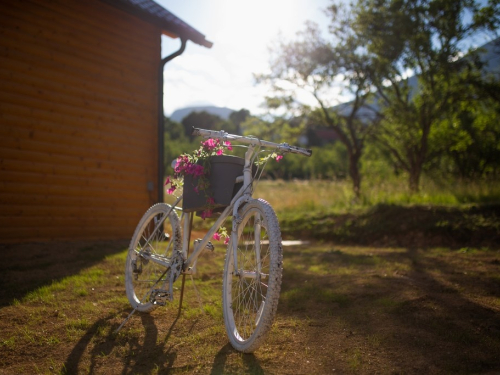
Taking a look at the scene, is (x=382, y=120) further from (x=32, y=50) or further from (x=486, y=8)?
(x=32, y=50)

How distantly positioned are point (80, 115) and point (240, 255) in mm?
5150

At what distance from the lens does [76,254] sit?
5879 mm

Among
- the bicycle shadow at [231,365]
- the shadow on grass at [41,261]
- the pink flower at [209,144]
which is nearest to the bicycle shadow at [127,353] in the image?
the bicycle shadow at [231,365]

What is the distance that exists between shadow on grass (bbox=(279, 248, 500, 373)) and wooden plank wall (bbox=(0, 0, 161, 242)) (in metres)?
3.65

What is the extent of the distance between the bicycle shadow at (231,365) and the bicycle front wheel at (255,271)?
0.08 metres

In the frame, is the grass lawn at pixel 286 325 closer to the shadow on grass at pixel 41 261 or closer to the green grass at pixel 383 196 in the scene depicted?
the shadow on grass at pixel 41 261

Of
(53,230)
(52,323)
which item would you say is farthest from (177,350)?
(53,230)

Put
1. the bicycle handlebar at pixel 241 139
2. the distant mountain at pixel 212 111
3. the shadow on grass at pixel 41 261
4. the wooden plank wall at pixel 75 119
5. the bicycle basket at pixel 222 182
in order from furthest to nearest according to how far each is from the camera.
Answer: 1. the wooden plank wall at pixel 75 119
2. the distant mountain at pixel 212 111
3. the shadow on grass at pixel 41 261
4. the bicycle basket at pixel 222 182
5. the bicycle handlebar at pixel 241 139

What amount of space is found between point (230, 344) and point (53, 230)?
4639 millimetres

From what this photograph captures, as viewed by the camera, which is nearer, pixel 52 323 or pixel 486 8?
pixel 52 323

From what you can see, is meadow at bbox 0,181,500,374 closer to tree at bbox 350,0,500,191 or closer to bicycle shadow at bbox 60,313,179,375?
bicycle shadow at bbox 60,313,179,375

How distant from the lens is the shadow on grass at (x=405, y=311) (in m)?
2.71

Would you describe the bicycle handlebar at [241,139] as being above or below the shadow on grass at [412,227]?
above

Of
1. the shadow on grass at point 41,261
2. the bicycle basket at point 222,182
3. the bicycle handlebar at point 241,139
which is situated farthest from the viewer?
the shadow on grass at point 41,261
